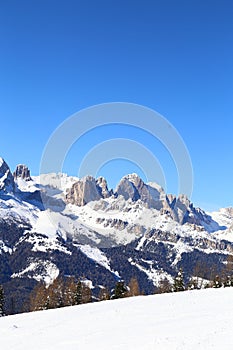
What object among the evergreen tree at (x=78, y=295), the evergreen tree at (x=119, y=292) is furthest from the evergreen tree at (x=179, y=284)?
the evergreen tree at (x=78, y=295)

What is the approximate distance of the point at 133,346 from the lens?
2464cm

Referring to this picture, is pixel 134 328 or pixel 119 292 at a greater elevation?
pixel 119 292

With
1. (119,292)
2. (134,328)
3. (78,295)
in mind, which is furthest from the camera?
(119,292)

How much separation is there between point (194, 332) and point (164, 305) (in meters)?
19.1

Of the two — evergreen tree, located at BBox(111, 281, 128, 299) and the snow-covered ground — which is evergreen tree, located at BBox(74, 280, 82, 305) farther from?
the snow-covered ground

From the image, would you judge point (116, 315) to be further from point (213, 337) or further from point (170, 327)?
point (213, 337)

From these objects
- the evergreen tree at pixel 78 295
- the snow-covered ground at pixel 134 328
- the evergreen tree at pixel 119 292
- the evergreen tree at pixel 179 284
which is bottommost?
the snow-covered ground at pixel 134 328

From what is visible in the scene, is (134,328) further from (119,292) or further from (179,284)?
(179,284)

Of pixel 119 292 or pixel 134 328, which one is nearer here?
pixel 134 328

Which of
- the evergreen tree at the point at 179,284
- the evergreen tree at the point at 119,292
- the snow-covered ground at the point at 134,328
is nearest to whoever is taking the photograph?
the snow-covered ground at the point at 134,328

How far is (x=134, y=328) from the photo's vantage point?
104 ft

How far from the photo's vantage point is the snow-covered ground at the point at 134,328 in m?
24.9

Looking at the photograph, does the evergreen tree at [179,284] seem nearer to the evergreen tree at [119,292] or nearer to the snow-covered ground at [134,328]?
the evergreen tree at [119,292]

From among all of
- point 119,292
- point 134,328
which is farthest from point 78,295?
point 134,328
